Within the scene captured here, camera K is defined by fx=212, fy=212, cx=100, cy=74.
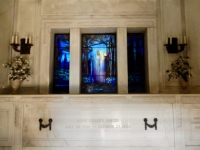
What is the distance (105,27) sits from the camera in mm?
3486

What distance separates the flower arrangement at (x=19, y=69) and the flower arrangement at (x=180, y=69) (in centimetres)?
219

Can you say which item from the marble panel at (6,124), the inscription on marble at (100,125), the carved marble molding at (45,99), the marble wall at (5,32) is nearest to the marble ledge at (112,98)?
the carved marble molding at (45,99)

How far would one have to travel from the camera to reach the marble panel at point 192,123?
2885mm

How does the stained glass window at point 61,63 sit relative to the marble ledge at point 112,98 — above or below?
above

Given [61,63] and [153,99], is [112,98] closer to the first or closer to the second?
[153,99]

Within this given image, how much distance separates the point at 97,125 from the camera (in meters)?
2.94

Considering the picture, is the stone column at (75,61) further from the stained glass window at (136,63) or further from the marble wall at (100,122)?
the stained glass window at (136,63)

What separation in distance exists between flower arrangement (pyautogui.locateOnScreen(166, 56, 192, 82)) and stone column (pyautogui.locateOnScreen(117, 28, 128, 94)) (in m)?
0.67

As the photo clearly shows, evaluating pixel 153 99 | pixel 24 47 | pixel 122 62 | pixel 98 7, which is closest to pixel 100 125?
pixel 153 99

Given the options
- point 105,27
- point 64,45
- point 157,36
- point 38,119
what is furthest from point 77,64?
point 157,36

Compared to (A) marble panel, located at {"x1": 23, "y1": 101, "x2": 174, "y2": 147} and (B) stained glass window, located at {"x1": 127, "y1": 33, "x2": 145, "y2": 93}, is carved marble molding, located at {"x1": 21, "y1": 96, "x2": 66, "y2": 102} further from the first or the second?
(B) stained glass window, located at {"x1": 127, "y1": 33, "x2": 145, "y2": 93}

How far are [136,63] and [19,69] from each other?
1.91 metres

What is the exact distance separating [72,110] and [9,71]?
50.1 inches

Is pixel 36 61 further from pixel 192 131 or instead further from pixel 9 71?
pixel 192 131
